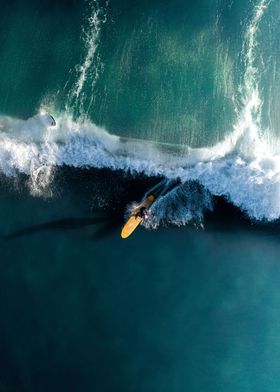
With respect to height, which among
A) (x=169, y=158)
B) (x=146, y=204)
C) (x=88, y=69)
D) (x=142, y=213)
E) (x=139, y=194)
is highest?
(x=88, y=69)

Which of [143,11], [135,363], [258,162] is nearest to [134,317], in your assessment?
[135,363]

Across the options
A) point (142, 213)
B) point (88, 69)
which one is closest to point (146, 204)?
point (142, 213)

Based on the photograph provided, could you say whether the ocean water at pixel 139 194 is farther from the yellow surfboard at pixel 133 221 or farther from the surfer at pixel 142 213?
the surfer at pixel 142 213

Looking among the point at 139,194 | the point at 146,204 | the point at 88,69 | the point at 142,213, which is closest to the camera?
the point at 142,213

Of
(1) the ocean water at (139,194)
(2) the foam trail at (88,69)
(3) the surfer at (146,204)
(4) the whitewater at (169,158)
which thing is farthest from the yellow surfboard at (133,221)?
(2) the foam trail at (88,69)

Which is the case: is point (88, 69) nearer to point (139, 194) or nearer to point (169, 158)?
point (169, 158)

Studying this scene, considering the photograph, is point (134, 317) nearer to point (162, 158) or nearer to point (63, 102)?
point (162, 158)
